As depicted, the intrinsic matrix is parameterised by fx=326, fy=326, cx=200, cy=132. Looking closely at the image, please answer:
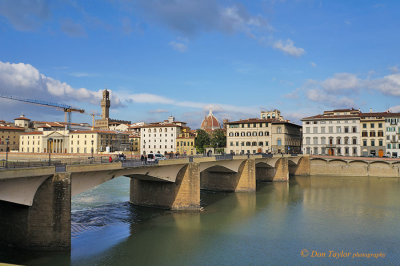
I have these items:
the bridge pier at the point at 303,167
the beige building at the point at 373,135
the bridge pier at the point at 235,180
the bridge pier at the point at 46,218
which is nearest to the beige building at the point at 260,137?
the bridge pier at the point at 303,167

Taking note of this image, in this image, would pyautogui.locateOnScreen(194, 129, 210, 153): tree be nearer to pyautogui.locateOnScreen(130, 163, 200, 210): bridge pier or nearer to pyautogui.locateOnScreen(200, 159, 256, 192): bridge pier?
pyautogui.locateOnScreen(200, 159, 256, 192): bridge pier

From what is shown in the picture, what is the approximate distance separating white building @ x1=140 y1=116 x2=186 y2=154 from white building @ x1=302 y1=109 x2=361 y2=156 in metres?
45.8

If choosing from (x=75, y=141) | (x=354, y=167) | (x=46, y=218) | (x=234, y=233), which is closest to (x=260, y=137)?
(x=354, y=167)

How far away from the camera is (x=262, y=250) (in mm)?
24578

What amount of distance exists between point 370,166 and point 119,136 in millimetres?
87150

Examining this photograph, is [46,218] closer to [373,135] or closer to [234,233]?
[234,233]

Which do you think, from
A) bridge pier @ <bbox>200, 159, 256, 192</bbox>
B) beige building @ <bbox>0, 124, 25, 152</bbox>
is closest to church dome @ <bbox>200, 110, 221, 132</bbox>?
beige building @ <bbox>0, 124, 25, 152</bbox>

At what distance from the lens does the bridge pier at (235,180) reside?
5244 cm

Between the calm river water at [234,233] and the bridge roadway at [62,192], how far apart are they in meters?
1.25

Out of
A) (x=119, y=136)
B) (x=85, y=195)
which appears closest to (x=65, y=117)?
(x=119, y=136)

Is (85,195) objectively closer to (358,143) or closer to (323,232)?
(323,232)

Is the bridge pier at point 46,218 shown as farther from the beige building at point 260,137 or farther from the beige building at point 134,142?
the beige building at point 134,142

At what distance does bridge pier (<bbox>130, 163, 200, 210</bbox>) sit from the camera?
3628 cm

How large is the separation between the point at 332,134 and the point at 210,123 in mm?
73771
